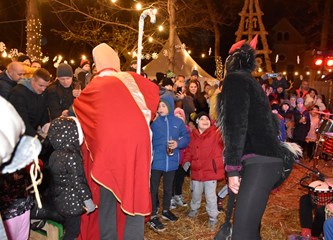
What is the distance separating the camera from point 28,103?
549 centimetres

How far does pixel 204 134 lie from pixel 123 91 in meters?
2.36

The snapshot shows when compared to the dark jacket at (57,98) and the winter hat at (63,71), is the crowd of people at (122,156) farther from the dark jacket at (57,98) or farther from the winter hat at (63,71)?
the winter hat at (63,71)

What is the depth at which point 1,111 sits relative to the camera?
1381mm

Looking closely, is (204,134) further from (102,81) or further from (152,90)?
(102,81)

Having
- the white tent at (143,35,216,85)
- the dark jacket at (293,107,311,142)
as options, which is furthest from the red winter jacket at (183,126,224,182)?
the white tent at (143,35,216,85)

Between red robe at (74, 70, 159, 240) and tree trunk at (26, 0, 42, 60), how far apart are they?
10.1m

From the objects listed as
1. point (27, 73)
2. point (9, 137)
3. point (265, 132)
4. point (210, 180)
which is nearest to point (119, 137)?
point (265, 132)

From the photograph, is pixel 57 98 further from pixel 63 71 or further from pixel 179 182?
pixel 179 182

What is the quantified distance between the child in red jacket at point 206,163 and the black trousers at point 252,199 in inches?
82.6

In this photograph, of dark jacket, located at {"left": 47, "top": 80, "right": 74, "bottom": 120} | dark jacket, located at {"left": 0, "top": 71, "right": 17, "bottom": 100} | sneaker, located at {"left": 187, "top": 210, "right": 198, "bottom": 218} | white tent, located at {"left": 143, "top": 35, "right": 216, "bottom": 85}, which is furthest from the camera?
white tent, located at {"left": 143, "top": 35, "right": 216, "bottom": 85}

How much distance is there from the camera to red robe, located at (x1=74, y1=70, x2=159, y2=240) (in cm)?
335

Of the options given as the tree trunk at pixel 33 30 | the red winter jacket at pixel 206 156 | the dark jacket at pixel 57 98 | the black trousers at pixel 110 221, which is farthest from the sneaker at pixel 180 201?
the tree trunk at pixel 33 30

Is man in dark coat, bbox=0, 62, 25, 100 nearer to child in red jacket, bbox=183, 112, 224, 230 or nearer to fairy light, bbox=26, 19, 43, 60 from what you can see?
child in red jacket, bbox=183, 112, 224, 230

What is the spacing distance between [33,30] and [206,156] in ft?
31.1
